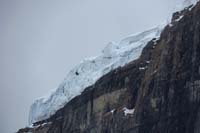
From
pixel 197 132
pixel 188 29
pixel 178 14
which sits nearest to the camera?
pixel 197 132

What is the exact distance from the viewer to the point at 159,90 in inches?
5773

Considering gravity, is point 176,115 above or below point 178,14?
below

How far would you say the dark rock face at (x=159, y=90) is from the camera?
139750 millimetres

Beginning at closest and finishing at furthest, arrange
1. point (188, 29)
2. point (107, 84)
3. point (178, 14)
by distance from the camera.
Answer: point (188, 29) → point (178, 14) → point (107, 84)

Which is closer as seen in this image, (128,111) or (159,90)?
(159,90)

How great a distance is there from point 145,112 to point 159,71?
797 centimetres

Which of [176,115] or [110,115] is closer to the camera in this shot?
[176,115]

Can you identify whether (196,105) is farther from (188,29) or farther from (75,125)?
(75,125)

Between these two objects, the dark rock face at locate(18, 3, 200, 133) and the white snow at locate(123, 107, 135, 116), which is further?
the white snow at locate(123, 107, 135, 116)

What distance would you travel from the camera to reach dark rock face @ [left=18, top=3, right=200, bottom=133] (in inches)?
5502

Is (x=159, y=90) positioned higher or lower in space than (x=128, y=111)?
higher

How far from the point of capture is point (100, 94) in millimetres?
178875

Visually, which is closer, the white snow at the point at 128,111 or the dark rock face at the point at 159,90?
the dark rock face at the point at 159,90

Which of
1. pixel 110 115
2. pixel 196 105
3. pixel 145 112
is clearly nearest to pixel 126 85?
pixel 110 115
